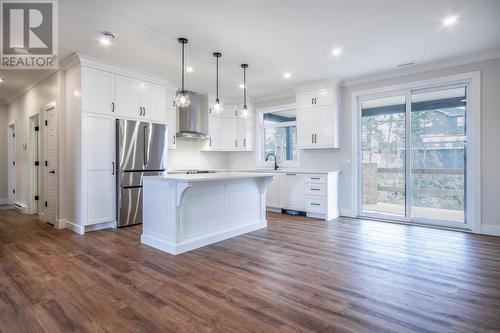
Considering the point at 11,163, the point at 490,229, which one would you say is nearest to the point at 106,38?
the point at 11,163

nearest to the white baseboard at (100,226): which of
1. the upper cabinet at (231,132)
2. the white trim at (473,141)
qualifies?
the upper cabinet at (231,132)

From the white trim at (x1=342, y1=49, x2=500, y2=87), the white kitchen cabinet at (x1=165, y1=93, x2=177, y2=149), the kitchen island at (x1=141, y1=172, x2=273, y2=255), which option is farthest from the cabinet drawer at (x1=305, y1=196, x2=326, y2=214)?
the white kitchen cabinet at (x1=165, y1=93, x2=177, y2=149)

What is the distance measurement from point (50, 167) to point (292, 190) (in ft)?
14.8

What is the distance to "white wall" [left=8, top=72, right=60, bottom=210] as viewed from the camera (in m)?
4.94

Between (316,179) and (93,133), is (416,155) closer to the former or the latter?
(316,179)

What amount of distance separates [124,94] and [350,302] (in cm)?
442

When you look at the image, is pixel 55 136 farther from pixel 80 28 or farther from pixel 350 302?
pixel 350 302

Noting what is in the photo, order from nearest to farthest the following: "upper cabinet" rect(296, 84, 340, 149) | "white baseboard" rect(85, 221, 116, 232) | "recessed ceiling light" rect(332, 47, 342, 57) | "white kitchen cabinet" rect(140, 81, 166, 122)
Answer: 1. "recessed ceiling light" rect(332, 47, 342, 57)
2. "white baseboard" rect(85, 221, 116, 232)
3. "white kitchen cabinet" rect(140, 81, 166, 122)
4. "upper cabinet" rect(296, 84, 340, 149)

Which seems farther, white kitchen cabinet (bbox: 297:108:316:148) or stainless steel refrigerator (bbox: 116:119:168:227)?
white kitchen cabinet (bbox: 297:108:316:148)

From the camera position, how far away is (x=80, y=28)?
10.8 ft

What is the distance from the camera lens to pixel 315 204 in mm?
5348

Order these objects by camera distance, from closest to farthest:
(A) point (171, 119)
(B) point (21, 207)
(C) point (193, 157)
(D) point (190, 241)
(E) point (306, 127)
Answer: (D) point (190, 241), (E) point (306, 127), (A) point (171, 119), (B) point (21, 207), (C) point (193, 157)

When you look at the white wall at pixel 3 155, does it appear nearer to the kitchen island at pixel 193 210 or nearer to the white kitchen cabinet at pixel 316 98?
the kitchen island at pixel 193 210

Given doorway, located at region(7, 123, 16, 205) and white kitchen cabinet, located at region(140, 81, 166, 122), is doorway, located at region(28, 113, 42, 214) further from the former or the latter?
white kitchen cabinet, located at region(140, 81, 166, 122)
